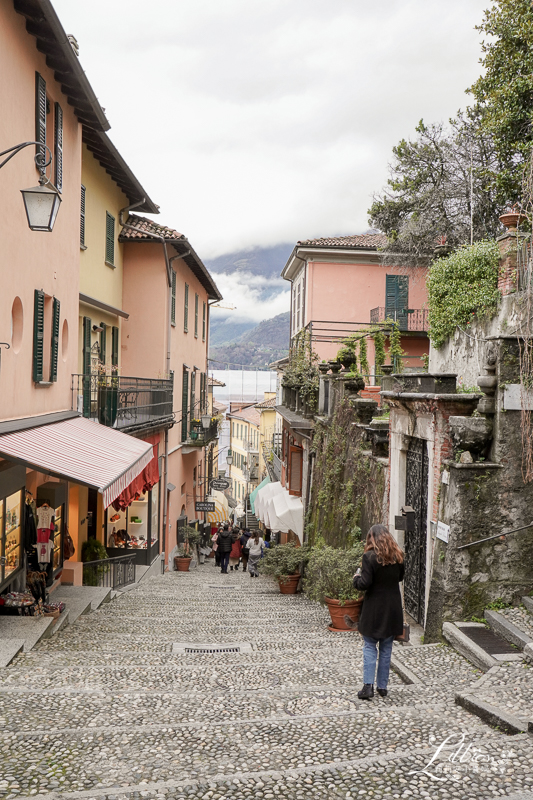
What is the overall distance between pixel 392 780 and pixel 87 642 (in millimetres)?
5345

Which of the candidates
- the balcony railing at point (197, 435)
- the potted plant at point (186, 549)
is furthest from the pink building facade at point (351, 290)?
the potted plant at point (186, 549)

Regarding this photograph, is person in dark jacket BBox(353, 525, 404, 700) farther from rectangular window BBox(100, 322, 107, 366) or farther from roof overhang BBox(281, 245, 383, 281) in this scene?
roof overhang BBox(281, 245, 383, 281)

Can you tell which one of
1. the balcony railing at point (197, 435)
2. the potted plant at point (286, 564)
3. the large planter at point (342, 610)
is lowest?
the potted plant at point (286, 564)

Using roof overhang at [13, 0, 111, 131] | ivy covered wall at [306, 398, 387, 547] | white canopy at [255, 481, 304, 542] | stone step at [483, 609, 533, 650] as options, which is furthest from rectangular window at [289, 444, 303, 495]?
stone step at [483, 609, 533, 650]

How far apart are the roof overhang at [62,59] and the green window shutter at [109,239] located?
481cm

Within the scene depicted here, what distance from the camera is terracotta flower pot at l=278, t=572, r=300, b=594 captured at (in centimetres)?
1427

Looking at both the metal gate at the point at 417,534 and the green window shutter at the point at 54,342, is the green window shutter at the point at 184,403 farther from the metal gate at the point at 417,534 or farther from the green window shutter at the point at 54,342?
the metal gate at the point at 417,534

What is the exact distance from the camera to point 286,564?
46.2 feet

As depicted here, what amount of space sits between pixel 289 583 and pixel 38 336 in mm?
7949

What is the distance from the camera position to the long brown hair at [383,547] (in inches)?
224

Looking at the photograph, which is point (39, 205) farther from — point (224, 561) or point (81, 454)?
point (224, 561)

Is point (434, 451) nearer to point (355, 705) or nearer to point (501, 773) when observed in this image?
point (355, 705)

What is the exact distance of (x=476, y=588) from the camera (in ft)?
24.1

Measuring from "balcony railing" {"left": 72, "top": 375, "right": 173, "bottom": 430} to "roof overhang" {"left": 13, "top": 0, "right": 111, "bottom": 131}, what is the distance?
4.76m
